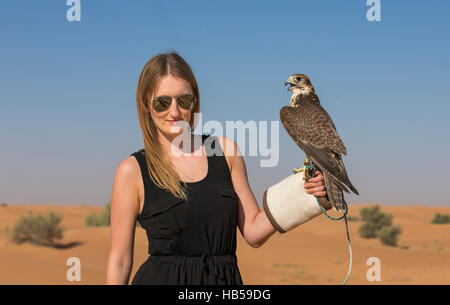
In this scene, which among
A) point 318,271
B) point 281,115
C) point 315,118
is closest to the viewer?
point 315,118

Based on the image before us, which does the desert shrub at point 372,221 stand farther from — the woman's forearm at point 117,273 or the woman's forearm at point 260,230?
the woman's forearm at point 117,273

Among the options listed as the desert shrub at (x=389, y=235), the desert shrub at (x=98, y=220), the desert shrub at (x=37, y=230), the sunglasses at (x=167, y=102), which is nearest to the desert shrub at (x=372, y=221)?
the desert shrub at (x=389, y=235)

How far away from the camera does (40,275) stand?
13812mm

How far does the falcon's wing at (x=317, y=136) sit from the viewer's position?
3.38 m

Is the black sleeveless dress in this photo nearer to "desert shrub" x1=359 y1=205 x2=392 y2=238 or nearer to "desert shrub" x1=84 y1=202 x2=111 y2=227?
"desert shrub" x1=359 y1=205 x2=392 y2=238

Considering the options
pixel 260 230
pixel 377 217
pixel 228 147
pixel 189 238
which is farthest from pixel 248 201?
pixel 377 217

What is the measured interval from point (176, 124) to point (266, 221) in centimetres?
94

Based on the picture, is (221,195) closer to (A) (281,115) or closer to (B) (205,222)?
(B) (205,222)

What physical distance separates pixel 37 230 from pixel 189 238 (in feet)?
57.8

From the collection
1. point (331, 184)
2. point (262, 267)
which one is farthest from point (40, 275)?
point (331, 184)

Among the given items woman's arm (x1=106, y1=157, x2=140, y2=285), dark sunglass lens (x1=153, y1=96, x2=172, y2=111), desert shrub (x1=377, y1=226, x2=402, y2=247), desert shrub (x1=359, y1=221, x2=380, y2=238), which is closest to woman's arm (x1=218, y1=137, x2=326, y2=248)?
dark sunglass lens (x1=153, y1=96, x2=172, y2=111)

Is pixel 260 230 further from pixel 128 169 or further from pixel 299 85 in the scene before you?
pixel 299 85

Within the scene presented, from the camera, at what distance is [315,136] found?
12.6ft

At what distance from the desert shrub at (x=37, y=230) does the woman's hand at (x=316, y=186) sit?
683 inches
